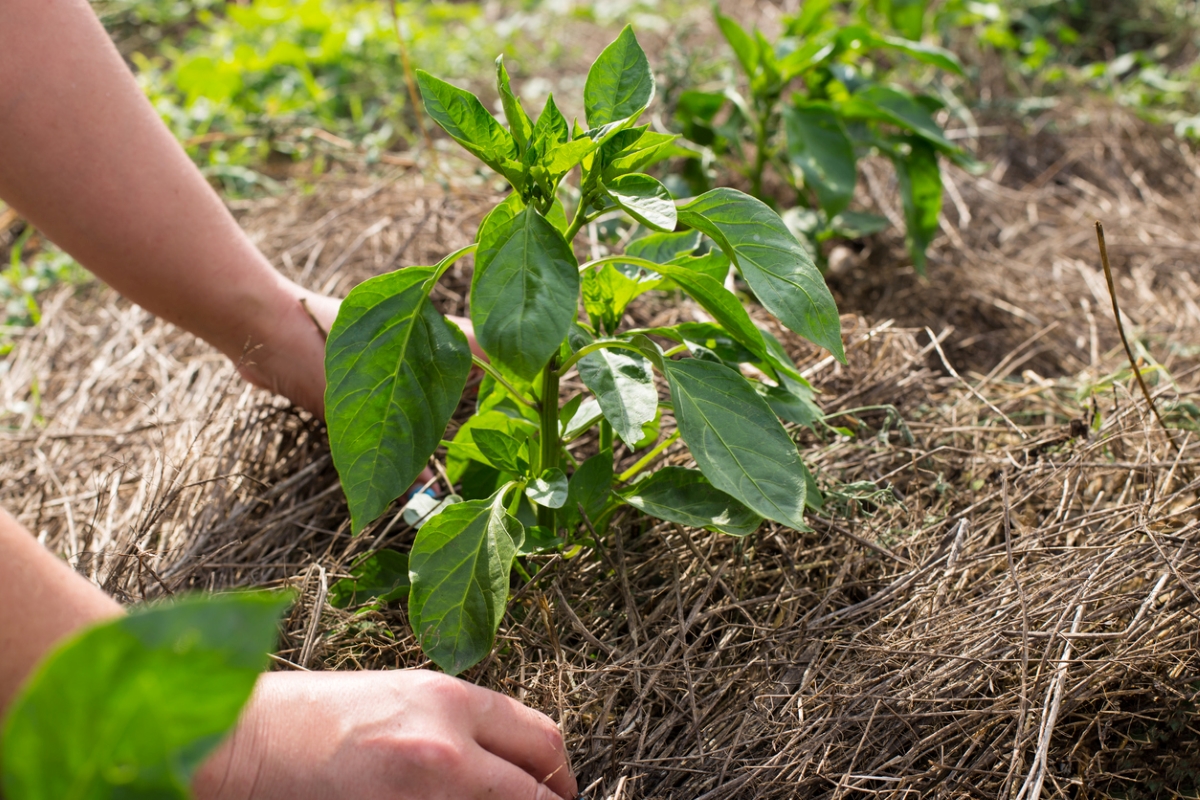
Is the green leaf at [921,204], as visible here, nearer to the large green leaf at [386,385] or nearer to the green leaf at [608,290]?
the green leaf at [608,290]

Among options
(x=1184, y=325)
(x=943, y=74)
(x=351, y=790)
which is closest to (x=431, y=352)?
(x=351, y=790)

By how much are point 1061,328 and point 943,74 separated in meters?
1.44

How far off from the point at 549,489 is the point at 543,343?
24cm

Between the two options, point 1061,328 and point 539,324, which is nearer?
point 539,324

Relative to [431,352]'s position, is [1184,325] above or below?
below

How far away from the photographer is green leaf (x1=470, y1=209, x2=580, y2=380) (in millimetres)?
873

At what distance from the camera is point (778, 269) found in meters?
0.97

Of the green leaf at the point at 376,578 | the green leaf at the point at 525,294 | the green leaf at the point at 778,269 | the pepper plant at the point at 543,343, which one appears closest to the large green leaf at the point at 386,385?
the pepper plant at the point at 543,343

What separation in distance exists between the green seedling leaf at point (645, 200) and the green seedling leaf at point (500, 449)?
36 centimetres

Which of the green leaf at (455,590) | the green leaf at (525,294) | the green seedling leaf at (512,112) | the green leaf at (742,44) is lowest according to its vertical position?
the green leaf at (455,590)

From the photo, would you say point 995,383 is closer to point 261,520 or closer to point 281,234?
point 261,520

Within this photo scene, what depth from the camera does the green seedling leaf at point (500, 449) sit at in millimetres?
1104

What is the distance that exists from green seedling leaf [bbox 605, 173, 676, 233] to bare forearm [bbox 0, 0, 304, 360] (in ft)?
2.44

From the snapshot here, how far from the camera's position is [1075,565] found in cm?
122
